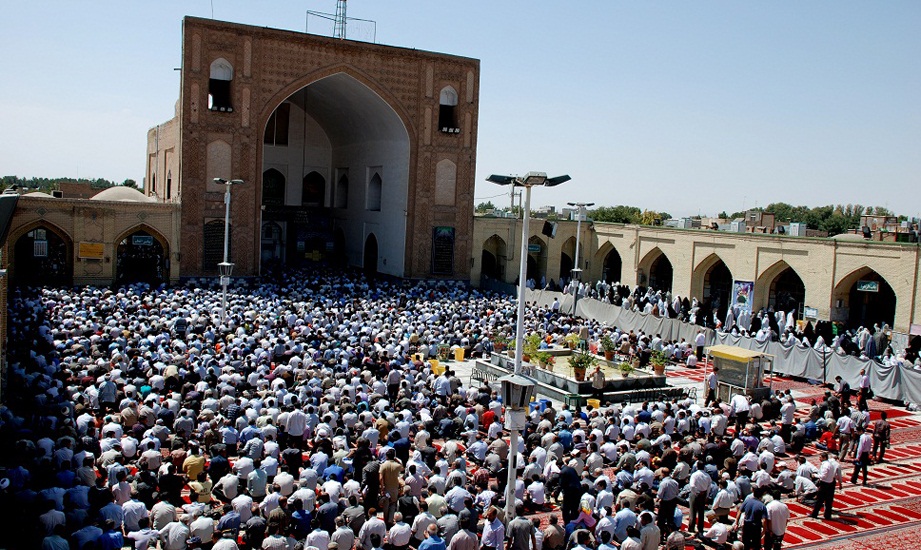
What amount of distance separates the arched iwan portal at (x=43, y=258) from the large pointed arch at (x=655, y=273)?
23.7 m

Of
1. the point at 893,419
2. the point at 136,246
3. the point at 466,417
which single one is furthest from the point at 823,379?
the point at 136,246

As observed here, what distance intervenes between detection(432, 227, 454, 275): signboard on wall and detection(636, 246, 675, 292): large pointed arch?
853 cm

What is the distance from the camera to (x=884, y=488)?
13.6m

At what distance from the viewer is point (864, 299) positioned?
92.2 feet

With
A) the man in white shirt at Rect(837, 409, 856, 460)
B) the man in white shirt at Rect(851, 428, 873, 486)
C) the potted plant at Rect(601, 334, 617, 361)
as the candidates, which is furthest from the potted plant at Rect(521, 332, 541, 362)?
the man in white shirt at Rect(851, 428, 873, 486)

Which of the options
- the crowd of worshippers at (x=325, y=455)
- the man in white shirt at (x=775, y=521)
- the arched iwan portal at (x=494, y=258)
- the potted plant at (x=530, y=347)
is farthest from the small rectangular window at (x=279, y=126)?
the man in white shirt at (x=775, y=521)

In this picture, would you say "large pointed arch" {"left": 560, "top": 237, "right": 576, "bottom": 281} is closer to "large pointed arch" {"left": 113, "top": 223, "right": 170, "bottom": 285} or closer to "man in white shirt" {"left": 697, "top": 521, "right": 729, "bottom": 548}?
"large pointed arch" {"left": 113, "top": 223, "right": 170, "bottom": 285}

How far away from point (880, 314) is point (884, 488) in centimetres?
1620

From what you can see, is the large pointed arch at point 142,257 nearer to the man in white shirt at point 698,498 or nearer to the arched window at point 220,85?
the arched window at point 220,85

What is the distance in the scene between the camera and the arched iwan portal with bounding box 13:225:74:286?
30312 mm

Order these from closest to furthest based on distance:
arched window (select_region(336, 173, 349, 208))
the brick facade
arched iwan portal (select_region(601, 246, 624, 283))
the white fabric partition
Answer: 1. the white fabric partition
2. the brick facade
3. arched iwan portal (select_region(601, 246, 624, 283))
4. arched window (select_region(336, 173, 349, 208))

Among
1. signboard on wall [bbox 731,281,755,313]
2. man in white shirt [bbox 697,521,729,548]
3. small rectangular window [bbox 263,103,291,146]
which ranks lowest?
man in white shirt [bbox 697,521,729,548]

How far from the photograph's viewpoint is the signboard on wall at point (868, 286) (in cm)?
2709

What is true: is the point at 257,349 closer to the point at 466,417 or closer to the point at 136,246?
the point at 466,417
